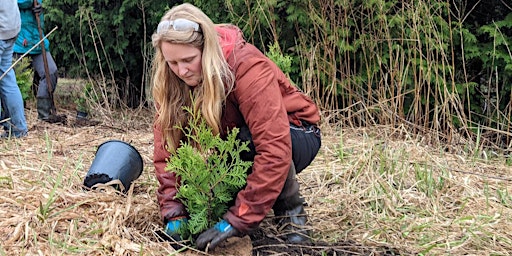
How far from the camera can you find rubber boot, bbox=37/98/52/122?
6.04m

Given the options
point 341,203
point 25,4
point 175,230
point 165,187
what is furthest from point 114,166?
point 25,4

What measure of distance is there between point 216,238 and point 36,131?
353 centimetres

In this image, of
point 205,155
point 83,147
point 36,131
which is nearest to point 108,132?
point 36,131

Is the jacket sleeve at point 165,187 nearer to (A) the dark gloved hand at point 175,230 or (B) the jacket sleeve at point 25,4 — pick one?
(A) the dark gloved hand at point 175,230

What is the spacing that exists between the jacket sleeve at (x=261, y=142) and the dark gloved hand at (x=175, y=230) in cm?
27

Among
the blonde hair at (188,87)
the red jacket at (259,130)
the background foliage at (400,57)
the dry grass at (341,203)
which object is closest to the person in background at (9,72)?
the dry grass at (341,203)

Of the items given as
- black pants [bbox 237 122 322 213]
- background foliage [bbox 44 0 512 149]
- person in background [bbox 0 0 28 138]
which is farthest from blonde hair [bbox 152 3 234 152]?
person in background [bbox 0 0 28 138]

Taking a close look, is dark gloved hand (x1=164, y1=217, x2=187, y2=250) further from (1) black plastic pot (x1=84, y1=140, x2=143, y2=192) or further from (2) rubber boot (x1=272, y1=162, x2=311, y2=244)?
(1) black plastic pot (x1=84, y1=140, x2=143, y2=192)

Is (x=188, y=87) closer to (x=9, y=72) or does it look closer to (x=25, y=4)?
(x=9, y=72)

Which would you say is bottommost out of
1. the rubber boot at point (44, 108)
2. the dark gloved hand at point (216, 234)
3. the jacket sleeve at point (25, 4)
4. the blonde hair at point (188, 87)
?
the rubber boot at point (44, 108)

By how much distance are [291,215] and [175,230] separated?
54cm

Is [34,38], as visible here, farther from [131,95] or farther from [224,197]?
[224,197]

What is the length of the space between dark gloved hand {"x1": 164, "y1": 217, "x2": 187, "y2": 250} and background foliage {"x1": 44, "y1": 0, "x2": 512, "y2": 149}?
201 centimetres

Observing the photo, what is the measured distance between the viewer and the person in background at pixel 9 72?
4.54 meters
